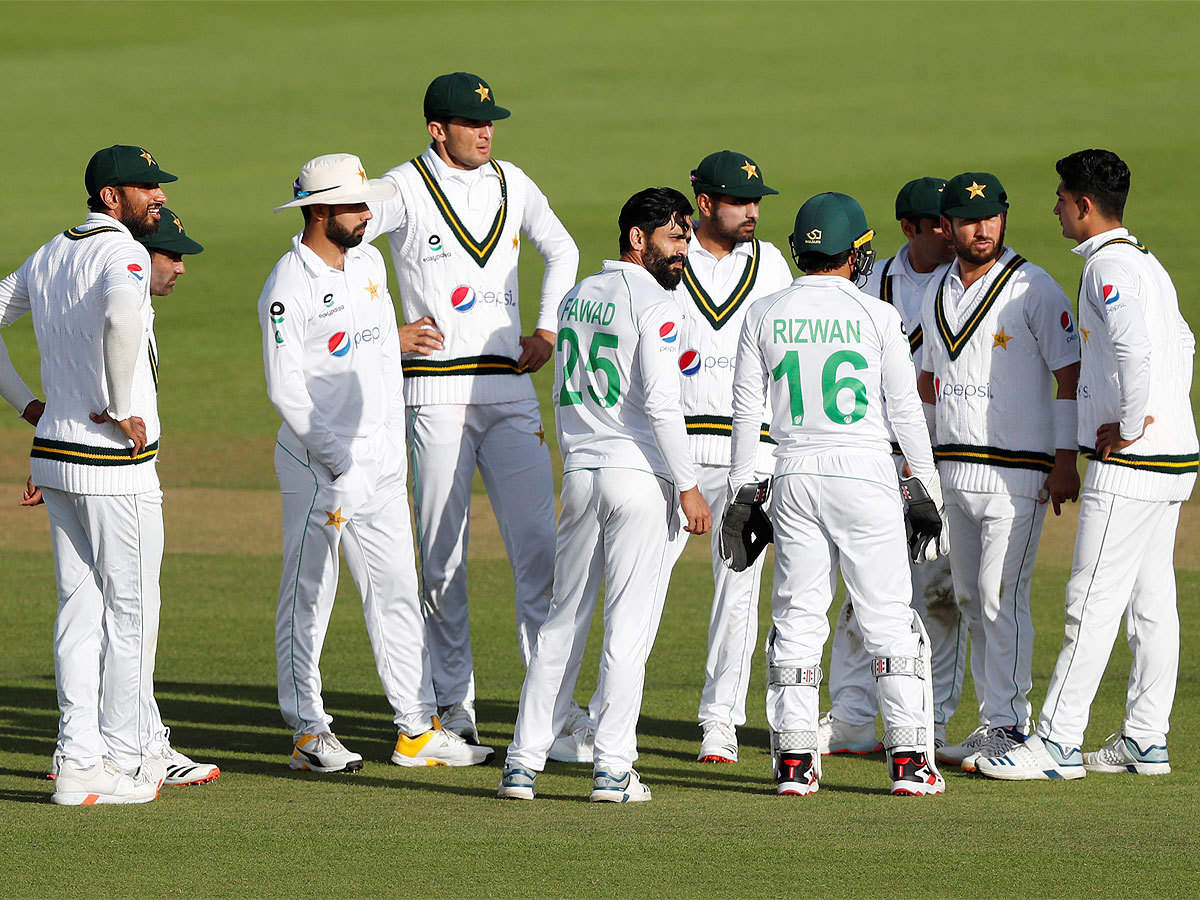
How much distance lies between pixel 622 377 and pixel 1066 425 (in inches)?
84.6

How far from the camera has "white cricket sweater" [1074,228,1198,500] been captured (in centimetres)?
727

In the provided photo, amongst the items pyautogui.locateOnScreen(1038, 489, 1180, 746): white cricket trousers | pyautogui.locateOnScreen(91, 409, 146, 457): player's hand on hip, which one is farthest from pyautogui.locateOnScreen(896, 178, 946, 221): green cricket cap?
pyautogui.locateOnScreen(91, 409, 146, 457): player's hand on hip

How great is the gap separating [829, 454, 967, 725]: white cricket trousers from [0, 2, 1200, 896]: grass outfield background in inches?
12.9

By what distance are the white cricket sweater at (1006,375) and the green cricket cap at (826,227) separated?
0.96 meters

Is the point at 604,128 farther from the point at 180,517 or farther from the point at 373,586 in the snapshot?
the point at 373,586

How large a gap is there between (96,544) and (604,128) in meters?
36.0

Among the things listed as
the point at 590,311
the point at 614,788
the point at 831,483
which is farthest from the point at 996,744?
the point at 590,311

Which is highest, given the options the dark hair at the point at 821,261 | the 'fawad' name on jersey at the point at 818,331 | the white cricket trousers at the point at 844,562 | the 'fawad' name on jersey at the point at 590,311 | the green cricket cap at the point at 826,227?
the green cricket cap at the point at 826,227

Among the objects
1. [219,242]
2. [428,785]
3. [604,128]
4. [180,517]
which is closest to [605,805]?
[428,785]

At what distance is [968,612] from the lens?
8.02 meters

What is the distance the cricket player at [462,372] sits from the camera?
8391 millimetres

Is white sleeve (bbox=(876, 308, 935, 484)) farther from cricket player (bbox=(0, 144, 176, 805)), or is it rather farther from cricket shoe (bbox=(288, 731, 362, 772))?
cricket player (bbox=(0, 144, 176, 805))

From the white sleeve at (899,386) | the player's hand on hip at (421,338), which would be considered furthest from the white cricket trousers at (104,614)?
the white sleeve at (899,386)

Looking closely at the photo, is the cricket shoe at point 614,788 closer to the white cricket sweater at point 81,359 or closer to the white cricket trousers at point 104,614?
the white cricket trousers at point 104,614
